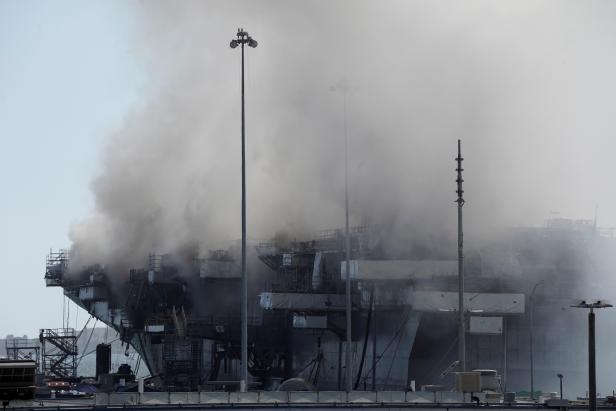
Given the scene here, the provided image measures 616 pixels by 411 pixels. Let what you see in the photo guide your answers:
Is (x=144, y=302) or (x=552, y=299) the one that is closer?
(x=552, y=299)

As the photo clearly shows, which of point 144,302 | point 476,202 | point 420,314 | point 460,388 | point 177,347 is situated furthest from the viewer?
point 144,302

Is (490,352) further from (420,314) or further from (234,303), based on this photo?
(234,303)

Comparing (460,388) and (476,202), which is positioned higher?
(476,202)

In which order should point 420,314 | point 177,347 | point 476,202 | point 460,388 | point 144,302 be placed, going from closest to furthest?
point 460,388
point 420,314
point 476,202
point 177,347
point 144,302

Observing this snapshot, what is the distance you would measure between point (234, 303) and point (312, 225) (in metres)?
11.2

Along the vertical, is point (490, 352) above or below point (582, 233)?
below

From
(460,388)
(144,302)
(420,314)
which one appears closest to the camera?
(460,388)

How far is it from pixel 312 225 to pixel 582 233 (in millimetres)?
30468

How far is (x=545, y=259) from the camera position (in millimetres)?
106375

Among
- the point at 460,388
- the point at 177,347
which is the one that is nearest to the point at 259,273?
the point at 177,347

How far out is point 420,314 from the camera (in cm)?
10262

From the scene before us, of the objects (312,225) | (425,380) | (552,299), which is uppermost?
(312,225)

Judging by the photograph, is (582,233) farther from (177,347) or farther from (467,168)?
(177,347)

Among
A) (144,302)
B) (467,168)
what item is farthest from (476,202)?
(144,302)
